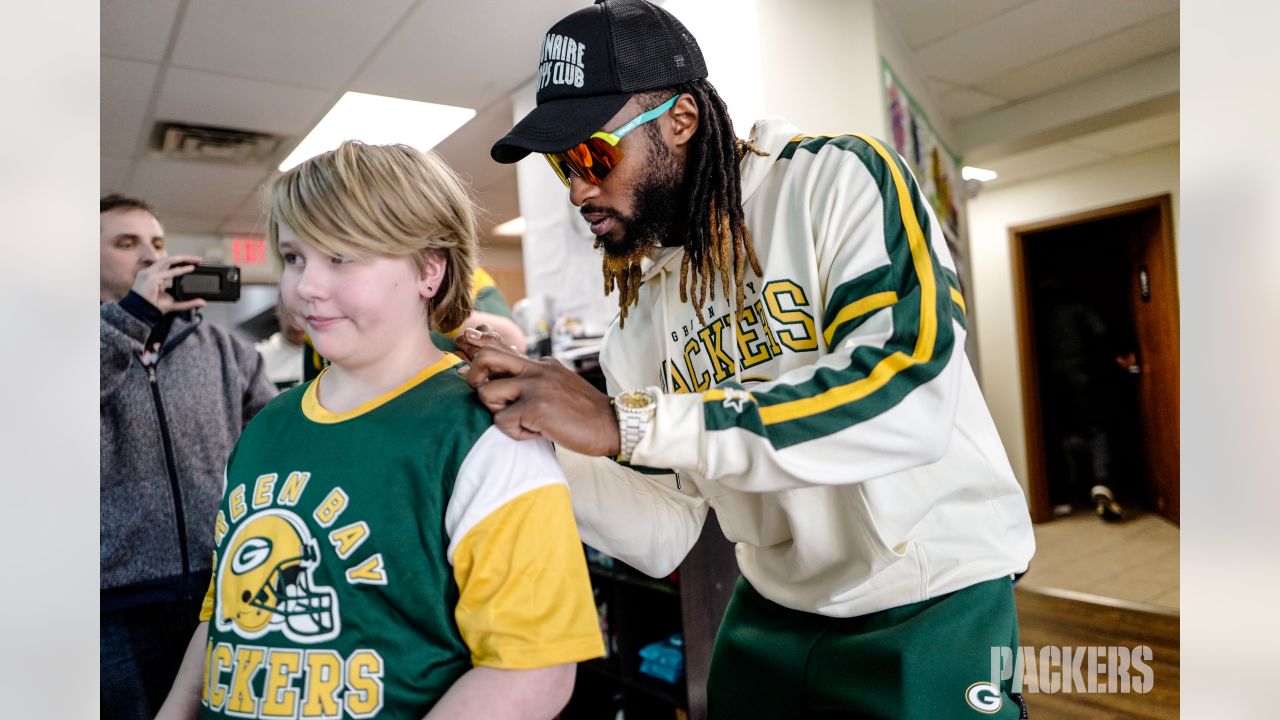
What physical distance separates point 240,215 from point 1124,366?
7.43 meters

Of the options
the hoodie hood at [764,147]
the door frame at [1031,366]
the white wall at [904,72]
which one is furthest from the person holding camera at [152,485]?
the door frame at [1031,366]

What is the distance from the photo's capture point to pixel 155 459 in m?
1.60

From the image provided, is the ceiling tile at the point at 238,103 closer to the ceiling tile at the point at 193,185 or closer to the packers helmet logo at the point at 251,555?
the ceiling tile at the point at 193,185

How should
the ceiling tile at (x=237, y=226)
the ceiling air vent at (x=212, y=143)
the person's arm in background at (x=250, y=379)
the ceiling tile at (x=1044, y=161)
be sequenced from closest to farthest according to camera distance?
the person's arm in background at (x=250, y=379) < the ceiling air vent at (x=212, y=143) < the ceiling tile at (x=1044, y=161) < the ceiling tile at (x=237, y=226)

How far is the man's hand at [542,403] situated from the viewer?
83 cm

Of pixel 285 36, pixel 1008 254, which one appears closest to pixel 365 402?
pixel 285 36

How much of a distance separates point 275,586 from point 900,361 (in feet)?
2.38

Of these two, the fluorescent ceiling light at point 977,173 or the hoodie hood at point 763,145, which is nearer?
the hoodie hood at point 763,145

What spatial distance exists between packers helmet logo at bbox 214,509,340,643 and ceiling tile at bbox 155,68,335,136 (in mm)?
3488

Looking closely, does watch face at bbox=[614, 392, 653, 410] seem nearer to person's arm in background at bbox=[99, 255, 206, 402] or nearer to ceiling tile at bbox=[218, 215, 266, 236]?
person's arm in background at bbox=[99, 255, 206, 402]

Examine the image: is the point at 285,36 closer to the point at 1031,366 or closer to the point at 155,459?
the point at 155,459

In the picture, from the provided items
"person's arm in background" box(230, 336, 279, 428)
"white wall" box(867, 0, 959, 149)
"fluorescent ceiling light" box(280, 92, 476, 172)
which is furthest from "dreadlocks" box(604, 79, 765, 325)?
"fluorescent ceiling light" box(280, 92, 476, 172)

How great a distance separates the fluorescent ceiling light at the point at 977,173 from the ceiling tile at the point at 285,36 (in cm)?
371

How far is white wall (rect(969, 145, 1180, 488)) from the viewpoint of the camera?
237 inches
